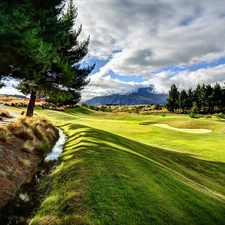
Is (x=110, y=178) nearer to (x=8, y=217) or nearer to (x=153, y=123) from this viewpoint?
(x=8, y=217)

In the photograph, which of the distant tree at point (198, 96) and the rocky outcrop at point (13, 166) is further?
the distant tree at point (198, 96)

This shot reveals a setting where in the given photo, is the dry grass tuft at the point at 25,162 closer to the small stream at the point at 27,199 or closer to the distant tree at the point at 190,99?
the small stream at the point at 27,199

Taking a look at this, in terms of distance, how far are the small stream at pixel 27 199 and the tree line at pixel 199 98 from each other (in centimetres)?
9491

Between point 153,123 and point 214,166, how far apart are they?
35.3m

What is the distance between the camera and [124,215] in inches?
205

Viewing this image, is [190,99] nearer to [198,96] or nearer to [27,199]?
[198,96]

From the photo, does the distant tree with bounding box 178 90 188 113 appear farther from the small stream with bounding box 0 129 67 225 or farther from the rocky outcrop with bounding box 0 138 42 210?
the small stream with bounding box 0 129 67 225

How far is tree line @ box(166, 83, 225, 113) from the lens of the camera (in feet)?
318

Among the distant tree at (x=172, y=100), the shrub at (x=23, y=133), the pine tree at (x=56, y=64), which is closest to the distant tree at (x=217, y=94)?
the distant tree at (x=172, y=100)

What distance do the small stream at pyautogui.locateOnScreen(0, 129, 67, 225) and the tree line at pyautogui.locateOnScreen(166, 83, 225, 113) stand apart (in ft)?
311

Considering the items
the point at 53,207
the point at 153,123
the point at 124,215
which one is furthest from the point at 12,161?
the point at 153,123

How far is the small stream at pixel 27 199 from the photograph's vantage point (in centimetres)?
555

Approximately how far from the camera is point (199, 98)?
333 ft

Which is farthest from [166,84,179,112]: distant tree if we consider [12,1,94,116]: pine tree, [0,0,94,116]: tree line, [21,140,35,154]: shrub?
[21,140,35,154]: shrub
